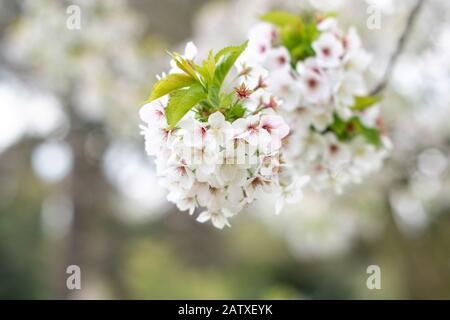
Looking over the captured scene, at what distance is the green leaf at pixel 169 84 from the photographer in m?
1.25

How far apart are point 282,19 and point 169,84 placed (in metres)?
0.67

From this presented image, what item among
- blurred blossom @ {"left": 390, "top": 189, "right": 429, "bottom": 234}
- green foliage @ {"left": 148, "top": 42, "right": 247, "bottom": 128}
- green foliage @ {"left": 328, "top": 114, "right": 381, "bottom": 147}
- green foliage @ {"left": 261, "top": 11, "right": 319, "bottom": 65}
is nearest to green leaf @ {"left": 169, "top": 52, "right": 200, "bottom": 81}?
green foliage @ {"left": 148, "top": 42, "right": 247, "bottom": 128}

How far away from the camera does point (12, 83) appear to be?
509 centimetres

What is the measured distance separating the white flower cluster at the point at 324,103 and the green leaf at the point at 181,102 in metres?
0.36

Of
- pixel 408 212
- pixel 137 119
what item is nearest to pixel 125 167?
pixel 137 119

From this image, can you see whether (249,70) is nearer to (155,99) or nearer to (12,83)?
(155,99)

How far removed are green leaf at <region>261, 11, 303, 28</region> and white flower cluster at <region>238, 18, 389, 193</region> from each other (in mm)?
23

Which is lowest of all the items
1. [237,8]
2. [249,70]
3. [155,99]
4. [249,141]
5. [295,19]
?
[249,141]

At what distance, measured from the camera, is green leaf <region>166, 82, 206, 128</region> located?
1.19 metres

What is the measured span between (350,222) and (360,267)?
529cm

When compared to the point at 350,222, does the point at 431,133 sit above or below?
above

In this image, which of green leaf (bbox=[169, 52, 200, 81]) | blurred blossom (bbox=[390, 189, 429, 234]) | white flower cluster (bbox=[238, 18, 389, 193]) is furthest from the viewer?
blurred blossom (bbox=[390, 189, 429, 234])

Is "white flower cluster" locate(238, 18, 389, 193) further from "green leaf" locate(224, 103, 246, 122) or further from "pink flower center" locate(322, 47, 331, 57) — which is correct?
"green leaf" locate(224, 103, 246, 122)

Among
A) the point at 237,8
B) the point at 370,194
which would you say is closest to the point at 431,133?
the point at 370,194
